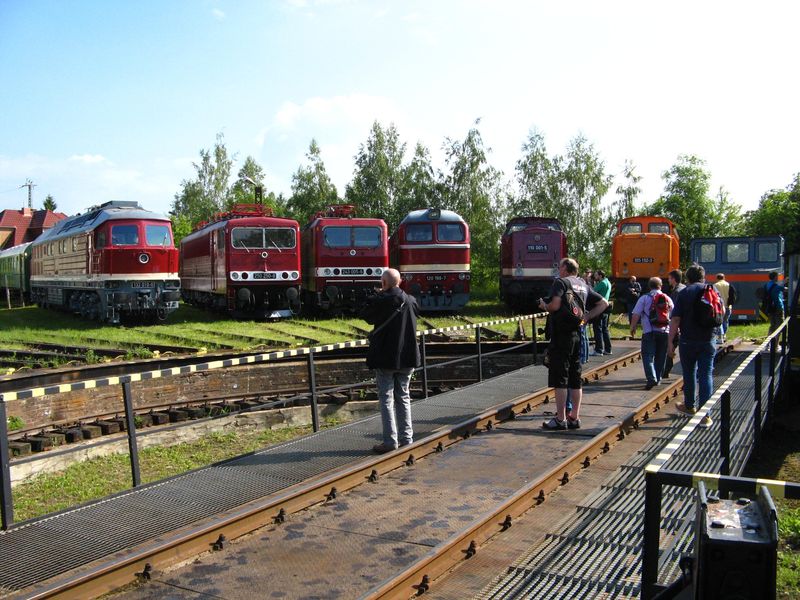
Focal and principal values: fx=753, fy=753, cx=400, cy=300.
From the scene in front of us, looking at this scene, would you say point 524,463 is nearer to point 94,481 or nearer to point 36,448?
point 94,481

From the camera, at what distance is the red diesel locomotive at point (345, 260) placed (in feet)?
76.4

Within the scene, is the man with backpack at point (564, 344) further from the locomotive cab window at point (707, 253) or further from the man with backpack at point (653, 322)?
the locomotive cab window at point (707, 253)

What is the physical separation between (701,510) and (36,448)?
10.3 metres

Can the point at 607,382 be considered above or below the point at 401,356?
below

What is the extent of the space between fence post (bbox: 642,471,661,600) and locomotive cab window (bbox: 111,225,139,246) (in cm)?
2075

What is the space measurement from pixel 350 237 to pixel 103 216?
24.0ft

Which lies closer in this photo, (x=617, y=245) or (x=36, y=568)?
(x=36, y=568)

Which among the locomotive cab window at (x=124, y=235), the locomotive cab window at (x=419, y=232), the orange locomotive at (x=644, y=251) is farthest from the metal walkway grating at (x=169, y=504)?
the orange locomotive at (x=644, y=251)

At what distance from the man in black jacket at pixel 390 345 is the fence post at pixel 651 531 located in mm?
4324

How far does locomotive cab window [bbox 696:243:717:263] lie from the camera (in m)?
24.9

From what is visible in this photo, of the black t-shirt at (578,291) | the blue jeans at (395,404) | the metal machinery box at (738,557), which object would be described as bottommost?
the blue jeans at (395,404)

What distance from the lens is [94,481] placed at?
33.2 ft

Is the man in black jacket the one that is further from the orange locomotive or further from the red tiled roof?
the red tiled roof


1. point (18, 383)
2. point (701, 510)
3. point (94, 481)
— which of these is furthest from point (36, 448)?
point (701, 510)
